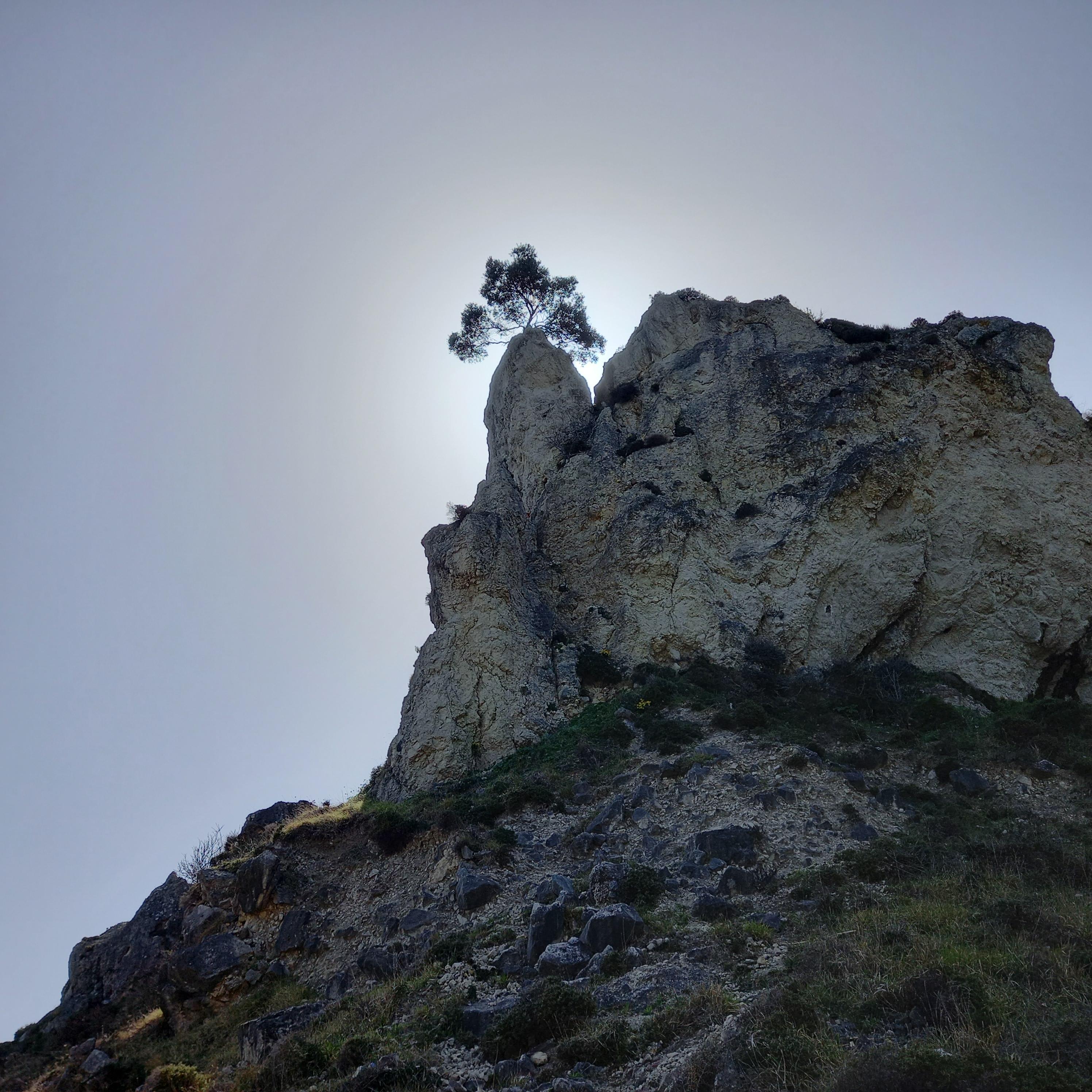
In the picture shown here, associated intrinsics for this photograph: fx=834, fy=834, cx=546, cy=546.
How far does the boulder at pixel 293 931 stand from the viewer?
67.8 feet

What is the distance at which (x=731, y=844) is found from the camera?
18.7 metres

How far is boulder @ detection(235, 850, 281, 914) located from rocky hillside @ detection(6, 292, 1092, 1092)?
0.13 meters

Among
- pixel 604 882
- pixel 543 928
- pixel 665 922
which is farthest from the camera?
pixel 604 882

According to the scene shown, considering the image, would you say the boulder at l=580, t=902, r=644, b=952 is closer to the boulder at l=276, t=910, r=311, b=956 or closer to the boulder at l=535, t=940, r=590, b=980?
the boulder at l=535, t=940, r=590, b=980

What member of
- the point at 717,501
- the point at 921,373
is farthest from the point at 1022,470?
the point at 717,501

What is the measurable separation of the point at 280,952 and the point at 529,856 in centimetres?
661

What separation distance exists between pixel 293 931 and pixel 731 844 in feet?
36.6

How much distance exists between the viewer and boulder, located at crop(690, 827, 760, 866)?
1823 centimetres

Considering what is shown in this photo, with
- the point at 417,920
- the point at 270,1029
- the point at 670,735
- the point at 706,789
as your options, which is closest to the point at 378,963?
the point at 417,920

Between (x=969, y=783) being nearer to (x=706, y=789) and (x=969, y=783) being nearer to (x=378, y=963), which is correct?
(x=706, y=789)

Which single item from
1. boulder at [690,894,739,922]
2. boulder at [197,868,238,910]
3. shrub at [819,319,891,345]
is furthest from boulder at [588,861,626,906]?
shrub at [819,319,891,345]

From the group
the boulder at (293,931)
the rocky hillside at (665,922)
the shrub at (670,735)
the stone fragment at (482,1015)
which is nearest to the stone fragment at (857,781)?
the rocky hillside at (665,922)

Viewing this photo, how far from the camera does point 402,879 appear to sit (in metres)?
21.8

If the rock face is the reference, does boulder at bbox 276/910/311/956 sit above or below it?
below
